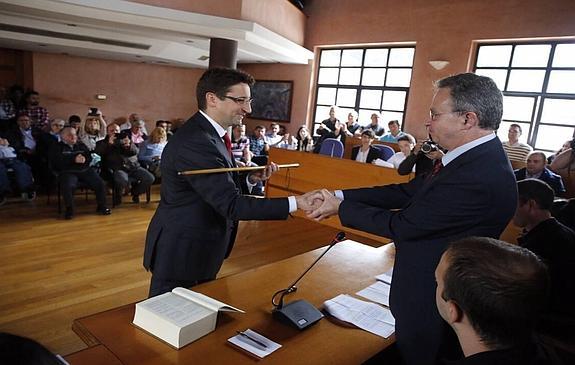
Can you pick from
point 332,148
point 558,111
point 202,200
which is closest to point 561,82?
point 558,111

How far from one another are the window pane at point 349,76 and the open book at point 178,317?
355 inches

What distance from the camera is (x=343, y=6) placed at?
31.0 ft

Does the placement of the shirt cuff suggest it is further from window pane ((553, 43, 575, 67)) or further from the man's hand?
window pane ((553, 43, 575, 67))

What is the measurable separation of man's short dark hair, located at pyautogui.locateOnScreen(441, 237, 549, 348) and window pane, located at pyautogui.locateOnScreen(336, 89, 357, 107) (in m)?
9.19

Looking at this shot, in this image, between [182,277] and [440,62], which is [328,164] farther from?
[440,62]

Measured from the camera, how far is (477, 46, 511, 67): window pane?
24.3ft

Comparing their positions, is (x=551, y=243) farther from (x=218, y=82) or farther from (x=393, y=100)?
(x=393, y=100)

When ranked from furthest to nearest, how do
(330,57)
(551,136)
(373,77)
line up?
(330,57), (373,77), (551,136)

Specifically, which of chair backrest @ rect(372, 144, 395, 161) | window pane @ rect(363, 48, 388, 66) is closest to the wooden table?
chair backrest @ rect(372, 144, 395, 161)

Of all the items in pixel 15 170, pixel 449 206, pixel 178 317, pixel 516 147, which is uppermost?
pixel 516 147

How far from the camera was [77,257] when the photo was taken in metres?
3.70

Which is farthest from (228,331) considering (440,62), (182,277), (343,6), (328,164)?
(343,6)

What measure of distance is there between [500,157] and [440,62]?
727 centimetres

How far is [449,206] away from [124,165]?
529 cm
